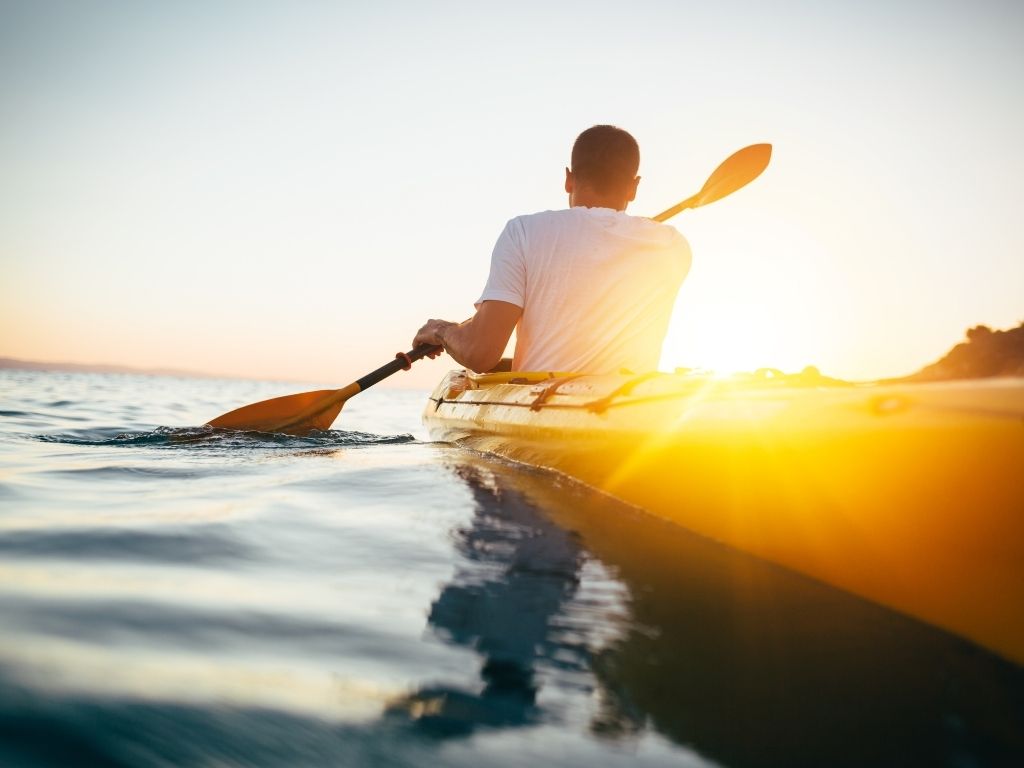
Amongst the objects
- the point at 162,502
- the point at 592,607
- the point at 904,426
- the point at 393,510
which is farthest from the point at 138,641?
the point at 904,426

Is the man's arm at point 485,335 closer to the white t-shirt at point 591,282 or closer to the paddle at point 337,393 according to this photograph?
the white t-shirt at point 591,282

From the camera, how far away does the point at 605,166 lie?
3898 mm

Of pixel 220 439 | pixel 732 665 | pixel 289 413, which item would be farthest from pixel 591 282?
pixel 289 413

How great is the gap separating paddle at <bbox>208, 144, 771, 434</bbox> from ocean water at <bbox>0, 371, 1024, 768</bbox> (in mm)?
3357

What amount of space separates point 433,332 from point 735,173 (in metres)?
2.99

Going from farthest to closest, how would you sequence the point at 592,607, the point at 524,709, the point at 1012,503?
the point at 592,607 → the point at 1012,503 → the point at 524,709

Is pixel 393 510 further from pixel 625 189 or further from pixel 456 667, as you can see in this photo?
pixel 625 189

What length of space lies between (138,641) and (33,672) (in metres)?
0.20

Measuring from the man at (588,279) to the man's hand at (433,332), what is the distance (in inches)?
24.9

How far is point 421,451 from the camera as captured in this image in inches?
185

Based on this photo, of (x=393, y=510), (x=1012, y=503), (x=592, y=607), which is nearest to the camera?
(x=1012, y=503)

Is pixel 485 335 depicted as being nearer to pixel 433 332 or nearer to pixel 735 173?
pixel 433 332

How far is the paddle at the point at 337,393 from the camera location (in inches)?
223

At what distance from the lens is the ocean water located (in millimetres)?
1041
